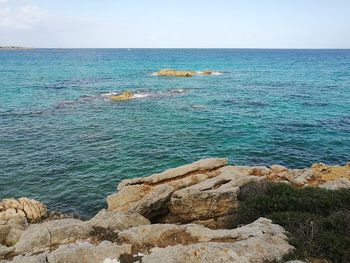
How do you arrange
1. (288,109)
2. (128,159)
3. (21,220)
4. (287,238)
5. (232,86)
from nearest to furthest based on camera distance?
(287,238) < (21,220) < (128,159) < (288,109) < (232,86)

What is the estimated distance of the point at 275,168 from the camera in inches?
1026

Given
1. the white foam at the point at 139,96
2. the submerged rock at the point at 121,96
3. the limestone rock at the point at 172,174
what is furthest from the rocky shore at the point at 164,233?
the white foam at the point at 139,96

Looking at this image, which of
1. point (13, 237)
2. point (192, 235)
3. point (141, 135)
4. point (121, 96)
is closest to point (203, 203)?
point (192, 235)

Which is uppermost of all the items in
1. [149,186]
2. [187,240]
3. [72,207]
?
[187,240]

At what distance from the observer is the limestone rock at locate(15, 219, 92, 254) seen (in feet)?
43.0

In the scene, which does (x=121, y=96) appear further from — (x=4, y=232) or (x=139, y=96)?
(x=4, y=232)

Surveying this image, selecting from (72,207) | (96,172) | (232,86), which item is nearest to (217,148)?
(96,172)

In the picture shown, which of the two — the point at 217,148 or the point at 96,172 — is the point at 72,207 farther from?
the point at 217,148

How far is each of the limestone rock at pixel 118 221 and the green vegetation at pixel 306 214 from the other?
482 cm

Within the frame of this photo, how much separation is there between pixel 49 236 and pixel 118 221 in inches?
132

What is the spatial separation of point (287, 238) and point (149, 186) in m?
Answer: 13.2

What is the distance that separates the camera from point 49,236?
1356 centimetres

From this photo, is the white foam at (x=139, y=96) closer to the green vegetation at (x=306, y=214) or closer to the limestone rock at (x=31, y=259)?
the green vegetation at (x=306, y=214)

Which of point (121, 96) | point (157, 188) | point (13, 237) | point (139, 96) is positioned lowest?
point (13, 237)
